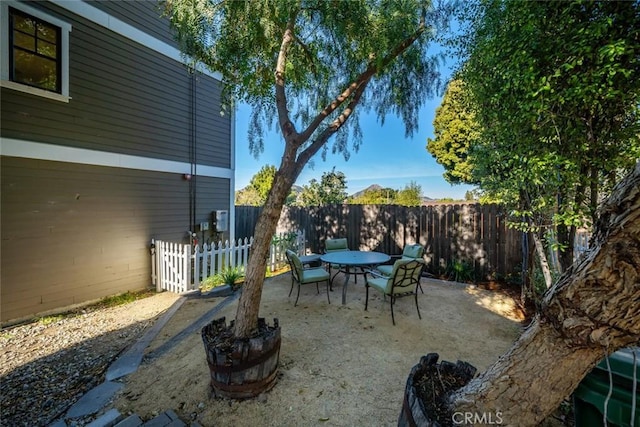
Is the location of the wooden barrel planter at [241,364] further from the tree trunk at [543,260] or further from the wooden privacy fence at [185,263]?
the tree trunk at [543,260]

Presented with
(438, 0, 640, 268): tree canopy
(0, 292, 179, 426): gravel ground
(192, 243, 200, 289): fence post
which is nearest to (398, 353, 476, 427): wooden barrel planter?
(438, 0, 640, 268): tree canopy

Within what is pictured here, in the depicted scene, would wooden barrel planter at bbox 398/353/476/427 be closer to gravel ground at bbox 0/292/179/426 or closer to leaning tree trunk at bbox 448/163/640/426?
leaning tree trunk at bbox 448/163/640/426

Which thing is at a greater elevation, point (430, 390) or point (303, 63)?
point (303, 63)

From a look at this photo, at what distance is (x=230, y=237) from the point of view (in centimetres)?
723

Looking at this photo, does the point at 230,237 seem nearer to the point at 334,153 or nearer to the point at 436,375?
the point at 334,153

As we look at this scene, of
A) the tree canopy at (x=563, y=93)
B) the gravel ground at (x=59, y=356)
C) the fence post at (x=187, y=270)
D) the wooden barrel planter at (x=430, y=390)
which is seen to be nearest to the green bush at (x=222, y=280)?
the fence post at (x=187, y=270)

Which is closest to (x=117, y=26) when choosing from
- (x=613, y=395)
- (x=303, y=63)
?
(x=303, y=63)

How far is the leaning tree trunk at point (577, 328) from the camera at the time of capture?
964 millimetres

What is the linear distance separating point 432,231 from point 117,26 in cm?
745

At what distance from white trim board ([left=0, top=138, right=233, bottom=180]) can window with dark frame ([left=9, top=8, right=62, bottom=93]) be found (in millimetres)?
864

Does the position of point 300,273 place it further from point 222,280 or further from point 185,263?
point 185,263

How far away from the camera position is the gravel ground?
7.39 ft

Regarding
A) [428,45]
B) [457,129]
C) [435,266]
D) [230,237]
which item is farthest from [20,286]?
[457,129]

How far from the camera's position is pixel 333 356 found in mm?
2904
